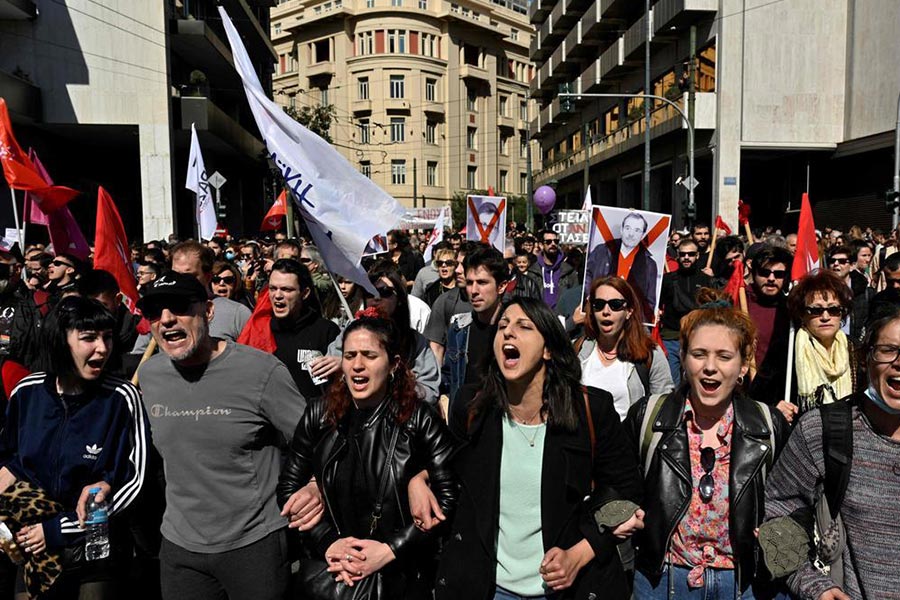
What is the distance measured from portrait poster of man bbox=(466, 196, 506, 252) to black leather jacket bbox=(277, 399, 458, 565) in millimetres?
7068

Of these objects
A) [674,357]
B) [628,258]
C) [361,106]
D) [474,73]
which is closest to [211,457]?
[628,258]

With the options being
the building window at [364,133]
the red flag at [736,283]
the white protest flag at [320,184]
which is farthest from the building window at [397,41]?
the white protest flag at [320,184]

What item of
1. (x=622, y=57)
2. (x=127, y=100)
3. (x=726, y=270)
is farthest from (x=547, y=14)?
(x=726, y=270)

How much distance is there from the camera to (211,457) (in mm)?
3068

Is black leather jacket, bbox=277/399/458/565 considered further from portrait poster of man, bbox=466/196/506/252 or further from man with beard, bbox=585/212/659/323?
portrait poster of man, bbox=466/196/506/252

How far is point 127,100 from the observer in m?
21.9

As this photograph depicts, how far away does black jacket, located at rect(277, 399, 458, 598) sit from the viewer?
9.07 feet

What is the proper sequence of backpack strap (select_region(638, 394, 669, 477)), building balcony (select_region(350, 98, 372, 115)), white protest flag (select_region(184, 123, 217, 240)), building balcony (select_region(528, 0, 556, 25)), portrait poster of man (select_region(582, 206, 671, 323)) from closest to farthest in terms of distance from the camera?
backpack strap (select_region(638, 394, 669, 477)) < portrait poster of man (select_region(582, 206, 671, 323)) < white protest flag (select_region(184, 123, 217, 240)) < building balcony (select_region(528, 0, 556, 25)) < building balcony (select_region(350, 98, 372, 115))

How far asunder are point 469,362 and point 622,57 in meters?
32.8

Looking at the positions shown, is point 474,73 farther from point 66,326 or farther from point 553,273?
point 66,326

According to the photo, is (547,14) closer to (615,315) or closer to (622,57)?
(622,57)

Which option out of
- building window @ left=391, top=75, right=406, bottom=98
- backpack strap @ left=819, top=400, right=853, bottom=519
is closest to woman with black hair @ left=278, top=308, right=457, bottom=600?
backpack strap @ left=819, top=400, right=853, bottom=519

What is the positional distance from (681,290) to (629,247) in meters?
2.03

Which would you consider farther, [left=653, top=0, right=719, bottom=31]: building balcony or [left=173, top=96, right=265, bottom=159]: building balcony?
[left=653, top=0, right=719, bottom=31]: building balcony
